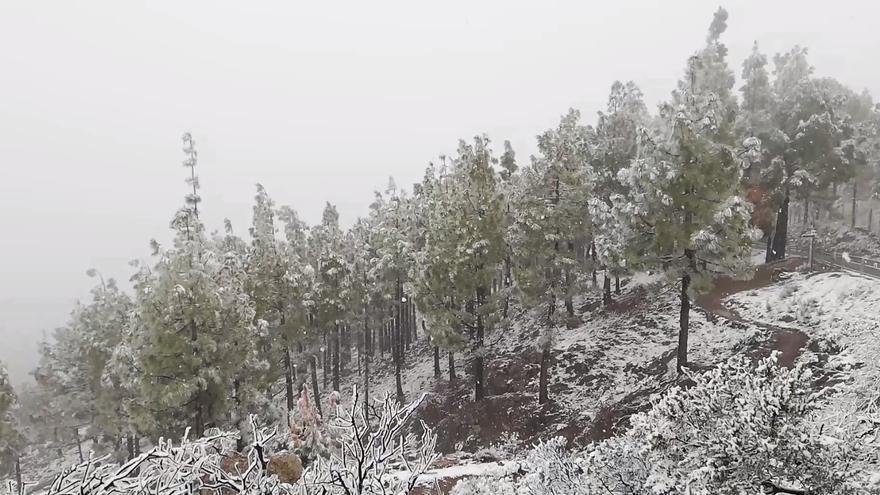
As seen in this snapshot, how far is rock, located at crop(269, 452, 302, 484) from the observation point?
664 inches

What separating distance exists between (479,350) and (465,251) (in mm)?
4776

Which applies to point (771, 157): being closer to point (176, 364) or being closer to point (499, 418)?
point (499, 418)

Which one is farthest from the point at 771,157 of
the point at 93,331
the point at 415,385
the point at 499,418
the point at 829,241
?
the point at 93,331

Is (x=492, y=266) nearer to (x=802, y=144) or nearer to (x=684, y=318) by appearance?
(x=684, y=318)

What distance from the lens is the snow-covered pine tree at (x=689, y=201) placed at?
18.0 meters

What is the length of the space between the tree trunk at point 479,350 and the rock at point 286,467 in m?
9.88

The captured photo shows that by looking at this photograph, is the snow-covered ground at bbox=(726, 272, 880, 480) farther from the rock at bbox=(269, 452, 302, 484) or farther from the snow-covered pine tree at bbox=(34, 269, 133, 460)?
the snow-covered pine tree at bbox=(34, 269, 133, 460)

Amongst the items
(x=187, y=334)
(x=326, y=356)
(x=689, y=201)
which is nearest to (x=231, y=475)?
(x=187, y=334)

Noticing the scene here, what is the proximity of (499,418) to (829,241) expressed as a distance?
30.9 meters

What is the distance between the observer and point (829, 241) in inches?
1559

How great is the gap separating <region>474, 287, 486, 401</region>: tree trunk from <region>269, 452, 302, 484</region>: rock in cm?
988

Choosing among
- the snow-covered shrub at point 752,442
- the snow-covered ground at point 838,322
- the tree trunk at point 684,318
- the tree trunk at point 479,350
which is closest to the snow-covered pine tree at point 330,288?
the tree trunk at point 479,350

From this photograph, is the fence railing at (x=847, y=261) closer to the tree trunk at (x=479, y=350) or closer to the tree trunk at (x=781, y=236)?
the tree trunk at (x=781, y=236)

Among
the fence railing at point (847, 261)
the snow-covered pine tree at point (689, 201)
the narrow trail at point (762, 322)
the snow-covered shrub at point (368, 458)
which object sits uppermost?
the snow-covered pine tree at point (689, 201)
